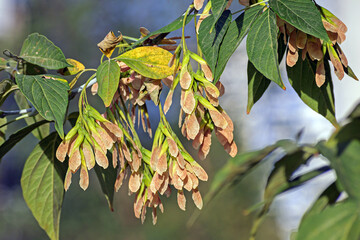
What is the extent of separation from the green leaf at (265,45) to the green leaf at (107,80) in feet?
0.17

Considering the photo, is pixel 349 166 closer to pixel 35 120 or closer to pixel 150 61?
pixel 150 61

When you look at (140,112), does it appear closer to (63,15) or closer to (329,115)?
(329,115)

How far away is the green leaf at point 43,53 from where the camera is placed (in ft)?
0.71

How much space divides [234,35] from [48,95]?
78 millimetres

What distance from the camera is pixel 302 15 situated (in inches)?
6.3

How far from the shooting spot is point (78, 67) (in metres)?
0.23

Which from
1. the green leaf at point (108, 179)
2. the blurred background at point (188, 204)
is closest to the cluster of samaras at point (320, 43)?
the green leaf at point (108, 179)

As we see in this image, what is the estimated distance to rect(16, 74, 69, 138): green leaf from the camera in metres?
0.18

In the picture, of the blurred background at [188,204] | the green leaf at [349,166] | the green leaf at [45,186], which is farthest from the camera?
the blurred background at [188,204]

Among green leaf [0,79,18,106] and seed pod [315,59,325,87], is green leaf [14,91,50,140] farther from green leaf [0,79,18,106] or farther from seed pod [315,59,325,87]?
seed pod [315,59,325,87]

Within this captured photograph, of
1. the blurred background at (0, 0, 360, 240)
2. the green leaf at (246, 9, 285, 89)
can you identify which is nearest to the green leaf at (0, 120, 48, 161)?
the green leaf at (246, 9, 285, 89)

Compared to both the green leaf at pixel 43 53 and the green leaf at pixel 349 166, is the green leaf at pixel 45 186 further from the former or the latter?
the green leaf at pixel 349 166

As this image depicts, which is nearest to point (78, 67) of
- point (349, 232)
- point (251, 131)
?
point (349, 232)

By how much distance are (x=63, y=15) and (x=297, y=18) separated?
3429mm
